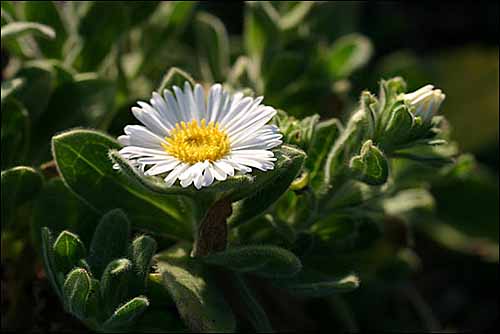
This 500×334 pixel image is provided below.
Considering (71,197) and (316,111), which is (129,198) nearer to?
(71,197)

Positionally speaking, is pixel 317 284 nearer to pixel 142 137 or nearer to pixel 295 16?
pixel 142 137

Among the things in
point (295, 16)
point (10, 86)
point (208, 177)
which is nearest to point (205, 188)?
point (208, 177)

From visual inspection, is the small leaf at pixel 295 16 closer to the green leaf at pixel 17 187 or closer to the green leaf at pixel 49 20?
the green leaf at pixel 49 20

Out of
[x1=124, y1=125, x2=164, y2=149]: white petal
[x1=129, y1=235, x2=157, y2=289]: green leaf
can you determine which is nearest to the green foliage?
[x1=129, y1=235, x2=157, y2=289]: green leaf

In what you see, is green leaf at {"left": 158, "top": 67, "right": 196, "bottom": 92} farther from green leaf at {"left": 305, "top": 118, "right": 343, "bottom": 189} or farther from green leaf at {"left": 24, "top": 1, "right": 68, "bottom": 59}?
green leaf at {"left": 24, "top": 1, "right": 68, "bottom": 59}

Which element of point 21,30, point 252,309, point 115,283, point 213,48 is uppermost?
point 21,30
